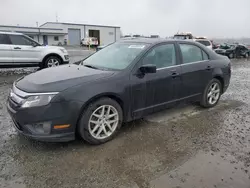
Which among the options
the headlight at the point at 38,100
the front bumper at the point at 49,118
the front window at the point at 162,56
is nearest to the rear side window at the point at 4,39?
the front bumper at the point at 49,118

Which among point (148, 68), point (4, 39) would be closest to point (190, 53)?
point (148, 68)

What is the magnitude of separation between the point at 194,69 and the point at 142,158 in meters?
2.32

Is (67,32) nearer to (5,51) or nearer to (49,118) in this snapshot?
(5,51)

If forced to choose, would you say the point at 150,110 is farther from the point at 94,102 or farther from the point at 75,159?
the point at 75,159

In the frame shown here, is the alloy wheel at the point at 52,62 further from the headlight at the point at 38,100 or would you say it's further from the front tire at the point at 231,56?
the front tire at the point at 231,56

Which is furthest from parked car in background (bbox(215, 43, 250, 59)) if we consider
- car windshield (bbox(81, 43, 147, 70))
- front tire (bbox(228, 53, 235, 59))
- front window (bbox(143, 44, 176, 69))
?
car windshield (bbox(81, 43, 147, 70))

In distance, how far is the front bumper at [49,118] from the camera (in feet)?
9.30

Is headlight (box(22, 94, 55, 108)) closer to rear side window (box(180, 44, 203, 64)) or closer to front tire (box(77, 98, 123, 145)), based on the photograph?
front tire (box(77, 98, 123, 145))

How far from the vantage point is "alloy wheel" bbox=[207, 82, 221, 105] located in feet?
16.3

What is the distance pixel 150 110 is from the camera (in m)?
3.83

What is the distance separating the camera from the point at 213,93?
5082mm

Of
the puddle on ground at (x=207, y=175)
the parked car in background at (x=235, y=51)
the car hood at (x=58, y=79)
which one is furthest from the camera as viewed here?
the parked car in background at (x=235, y=51)

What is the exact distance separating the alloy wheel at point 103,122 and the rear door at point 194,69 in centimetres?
163

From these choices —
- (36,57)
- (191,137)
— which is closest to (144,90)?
(191,137)
